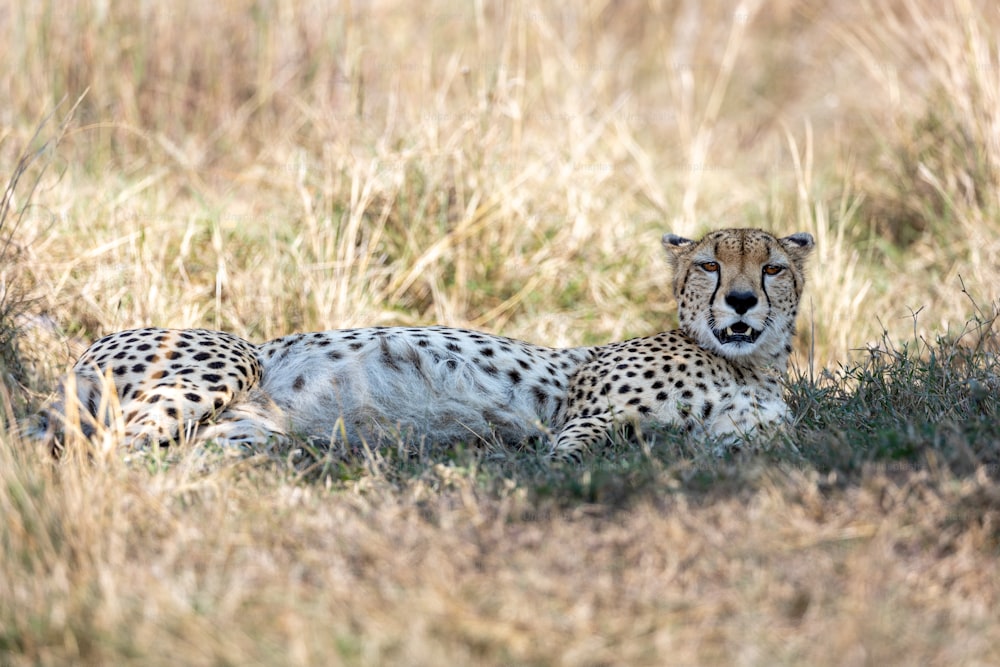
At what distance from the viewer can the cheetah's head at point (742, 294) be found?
3389 mm

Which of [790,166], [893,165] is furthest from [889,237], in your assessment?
[790,166]

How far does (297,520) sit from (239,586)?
0.42 m

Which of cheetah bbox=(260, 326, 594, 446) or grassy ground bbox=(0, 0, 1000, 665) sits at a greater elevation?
grassy ground bbox=(0, 0, 1000, 665)

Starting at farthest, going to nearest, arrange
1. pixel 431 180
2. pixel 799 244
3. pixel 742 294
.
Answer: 1. pixel 431 180
2. pixel 799 244
3. pixel 742 294

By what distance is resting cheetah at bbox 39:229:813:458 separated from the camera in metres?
3.24

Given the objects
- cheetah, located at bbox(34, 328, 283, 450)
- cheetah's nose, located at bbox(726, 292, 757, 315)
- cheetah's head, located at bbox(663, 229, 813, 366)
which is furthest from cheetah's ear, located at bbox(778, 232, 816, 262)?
cheetah, located at bbox(34, 328, 283, 450)

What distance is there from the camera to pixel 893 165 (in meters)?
5.43

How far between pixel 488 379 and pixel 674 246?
2.81 ft

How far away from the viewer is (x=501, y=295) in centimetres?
484

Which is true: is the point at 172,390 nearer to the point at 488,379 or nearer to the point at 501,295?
the point at 488,379

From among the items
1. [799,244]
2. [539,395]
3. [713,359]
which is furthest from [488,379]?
[799,244]

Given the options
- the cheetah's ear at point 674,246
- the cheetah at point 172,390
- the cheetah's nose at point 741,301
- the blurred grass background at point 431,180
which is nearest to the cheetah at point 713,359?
the cheetah's nose at point 741,301

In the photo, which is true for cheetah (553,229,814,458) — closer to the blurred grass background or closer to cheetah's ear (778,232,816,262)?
cheetah's ear (778,232,816,262)

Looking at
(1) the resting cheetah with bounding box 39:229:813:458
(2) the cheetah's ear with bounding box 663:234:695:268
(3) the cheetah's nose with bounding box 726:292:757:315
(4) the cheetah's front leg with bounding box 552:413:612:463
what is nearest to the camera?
(4) the cheetah's front leg with bounding box 552:413:612:463
